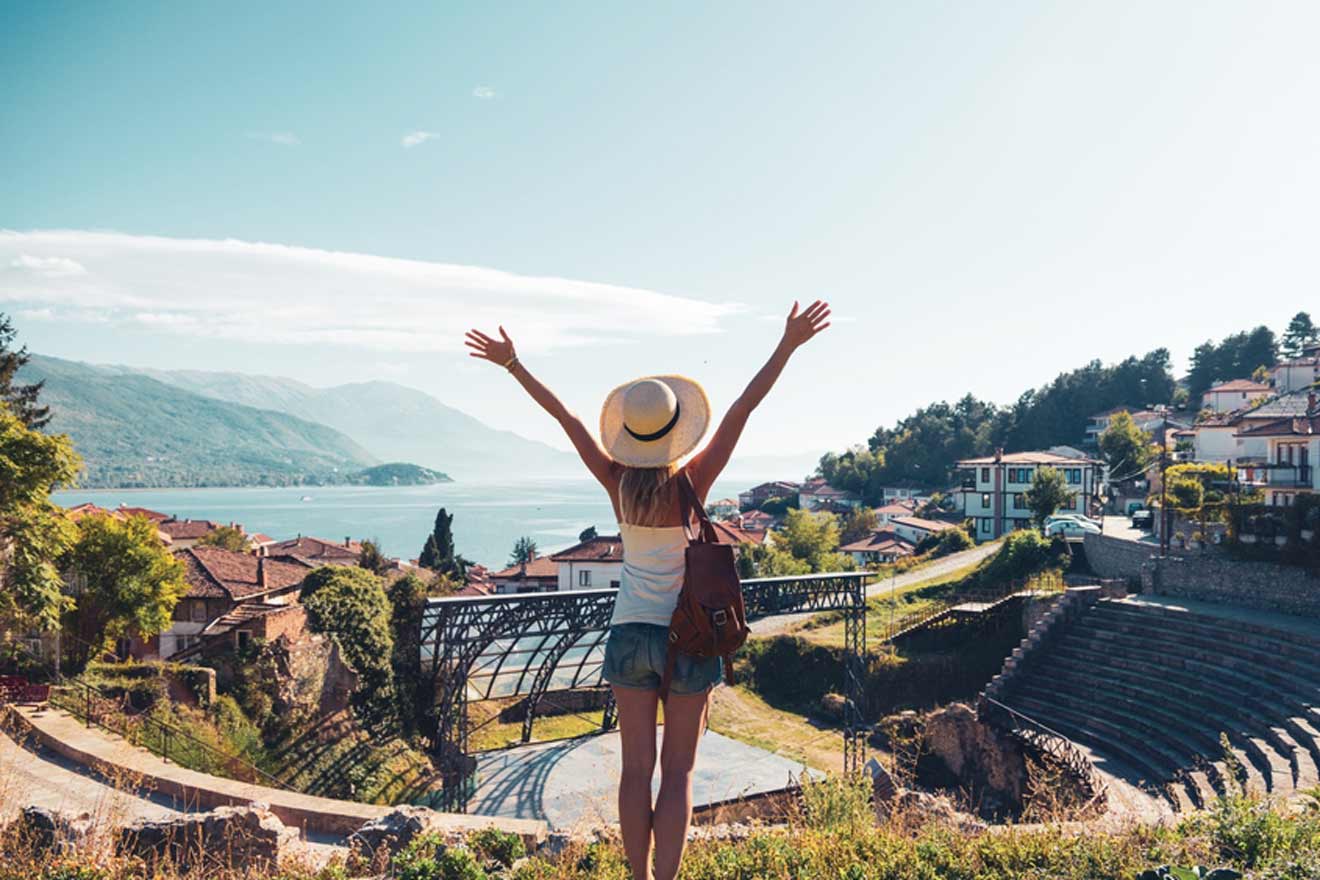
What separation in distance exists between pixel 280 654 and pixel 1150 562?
81.8 ft

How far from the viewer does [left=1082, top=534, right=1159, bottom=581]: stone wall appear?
2727cm

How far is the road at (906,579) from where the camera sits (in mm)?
33594

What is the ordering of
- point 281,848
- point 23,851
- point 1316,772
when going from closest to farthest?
point 23,851, point 281,848, point 1316,772

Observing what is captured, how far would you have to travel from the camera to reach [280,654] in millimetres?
21094

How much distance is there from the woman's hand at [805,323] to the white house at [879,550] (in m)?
46.2

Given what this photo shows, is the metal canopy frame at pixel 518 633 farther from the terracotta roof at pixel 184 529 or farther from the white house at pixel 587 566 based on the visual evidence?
the terracotta roof at pixel 184 529

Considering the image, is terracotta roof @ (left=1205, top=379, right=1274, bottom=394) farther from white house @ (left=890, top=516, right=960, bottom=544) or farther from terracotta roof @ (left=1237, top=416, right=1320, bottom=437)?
terracotta roof @ (left=1237, top=416, right=1320, bottom=437)

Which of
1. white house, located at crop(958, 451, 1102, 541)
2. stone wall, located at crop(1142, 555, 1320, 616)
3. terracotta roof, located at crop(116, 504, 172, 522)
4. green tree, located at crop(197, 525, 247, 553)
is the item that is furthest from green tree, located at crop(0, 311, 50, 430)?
white house, located at crop(958, 451, 1102, 541)

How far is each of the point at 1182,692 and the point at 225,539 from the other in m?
44.4

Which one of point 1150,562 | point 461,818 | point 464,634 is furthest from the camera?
point 1150,562

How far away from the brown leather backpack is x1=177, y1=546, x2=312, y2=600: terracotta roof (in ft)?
85.5

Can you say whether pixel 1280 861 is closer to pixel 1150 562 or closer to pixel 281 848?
pixel 281 848

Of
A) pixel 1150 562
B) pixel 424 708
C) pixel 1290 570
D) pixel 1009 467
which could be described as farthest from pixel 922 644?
pixel 1009 467

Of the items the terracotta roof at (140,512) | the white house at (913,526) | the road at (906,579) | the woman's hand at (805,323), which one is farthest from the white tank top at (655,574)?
the white house at (913,526)
